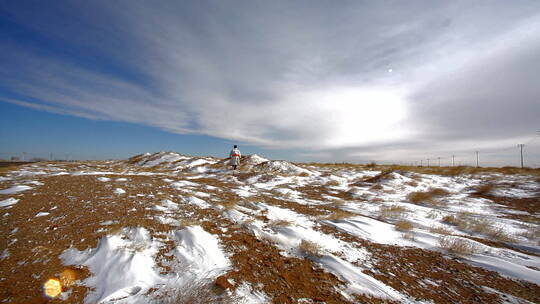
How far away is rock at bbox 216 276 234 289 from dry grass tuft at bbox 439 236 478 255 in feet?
15.3

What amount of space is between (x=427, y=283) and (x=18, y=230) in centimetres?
755

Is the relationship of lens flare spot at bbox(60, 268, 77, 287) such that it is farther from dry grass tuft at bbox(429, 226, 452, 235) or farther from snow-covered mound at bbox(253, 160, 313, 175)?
snow-covered mound at bbox(253, 160, 313, 175)

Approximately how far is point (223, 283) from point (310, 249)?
1.85 m

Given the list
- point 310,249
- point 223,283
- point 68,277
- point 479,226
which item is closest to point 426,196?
point 479,226

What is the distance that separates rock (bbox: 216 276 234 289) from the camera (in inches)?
104

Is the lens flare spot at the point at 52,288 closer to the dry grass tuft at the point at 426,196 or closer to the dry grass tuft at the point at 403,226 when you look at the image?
the dry grass tuft at the point at 403,226

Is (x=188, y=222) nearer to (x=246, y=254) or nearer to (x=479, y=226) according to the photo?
(x=246, y=254)

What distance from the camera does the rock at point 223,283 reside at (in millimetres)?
2651

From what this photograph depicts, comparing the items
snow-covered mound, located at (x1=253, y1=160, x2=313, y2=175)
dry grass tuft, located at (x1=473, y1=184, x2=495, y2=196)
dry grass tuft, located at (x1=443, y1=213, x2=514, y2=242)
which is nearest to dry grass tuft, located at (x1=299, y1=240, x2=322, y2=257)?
dry grass tuft, located at (x1=443, y1=213, x2=514, y2=242)

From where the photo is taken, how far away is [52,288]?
8.42ft

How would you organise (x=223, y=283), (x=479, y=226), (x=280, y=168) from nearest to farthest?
(x=223, y=283), (x=479, y=226), (x=280, y=168)

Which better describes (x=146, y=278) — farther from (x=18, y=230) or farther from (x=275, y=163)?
(x=275, y=163)

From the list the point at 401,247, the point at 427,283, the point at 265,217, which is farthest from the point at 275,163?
the point at 427,283

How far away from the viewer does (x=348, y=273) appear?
128 inches
